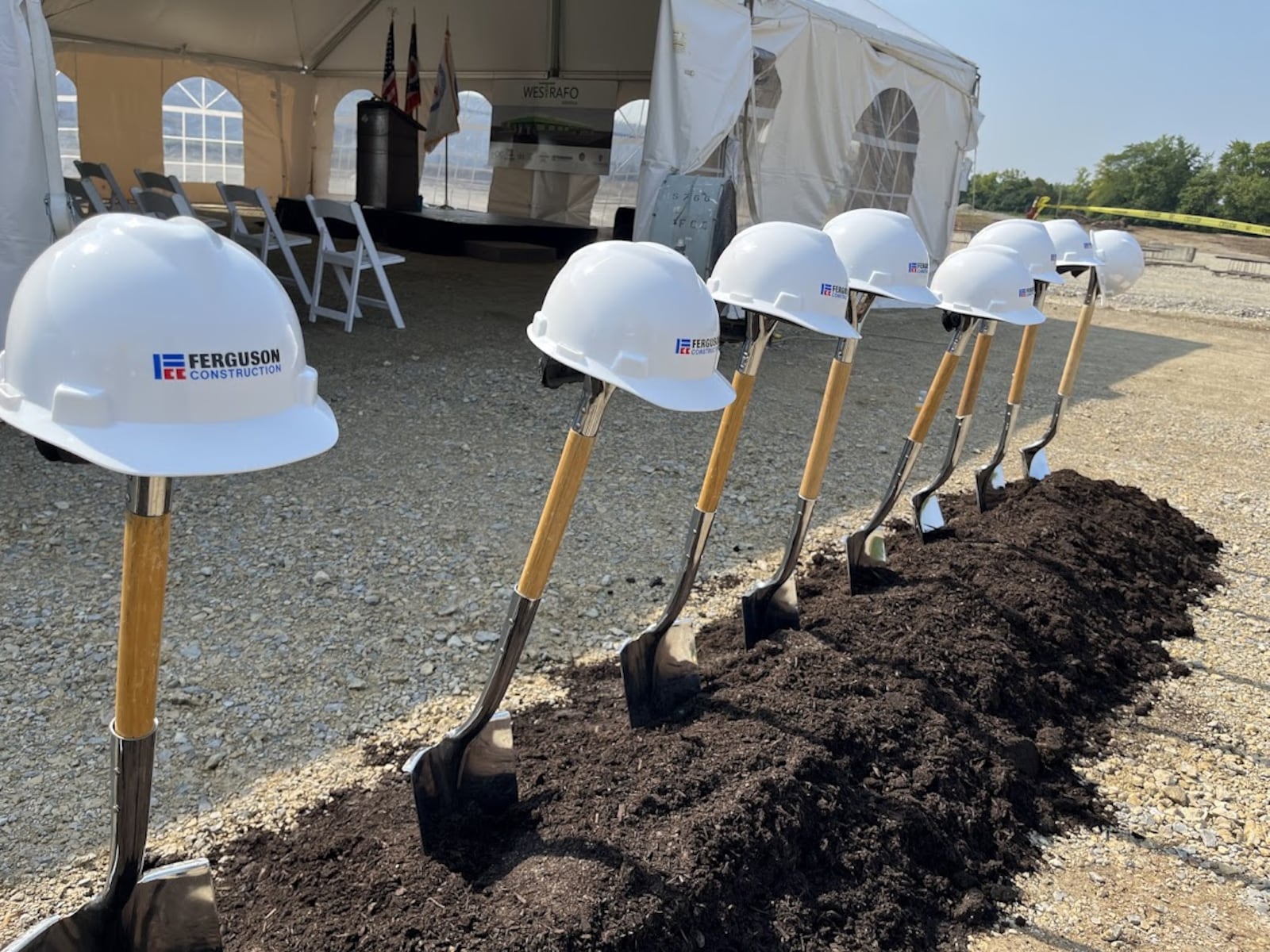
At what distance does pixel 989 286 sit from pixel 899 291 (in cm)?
69

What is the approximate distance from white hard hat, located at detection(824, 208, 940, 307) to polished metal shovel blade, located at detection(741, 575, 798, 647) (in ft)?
3.34

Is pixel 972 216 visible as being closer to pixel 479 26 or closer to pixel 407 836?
pixel 479 26

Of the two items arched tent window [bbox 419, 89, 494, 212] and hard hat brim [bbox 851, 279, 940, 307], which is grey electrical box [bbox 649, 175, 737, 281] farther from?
arched tent window [bbox 419, 89, 494, 212]

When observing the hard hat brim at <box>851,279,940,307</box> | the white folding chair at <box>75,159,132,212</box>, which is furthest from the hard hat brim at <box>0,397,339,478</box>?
the white folding chair at <box>75,159,132,212</box>

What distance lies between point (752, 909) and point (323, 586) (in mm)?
2087

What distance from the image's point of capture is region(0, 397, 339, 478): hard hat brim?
1.11 metres

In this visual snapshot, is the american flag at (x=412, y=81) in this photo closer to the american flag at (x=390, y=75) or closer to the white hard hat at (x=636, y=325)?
the american flag at (x=390, y=75)

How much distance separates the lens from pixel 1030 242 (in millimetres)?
3832

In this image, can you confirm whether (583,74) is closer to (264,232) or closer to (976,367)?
(264,232)

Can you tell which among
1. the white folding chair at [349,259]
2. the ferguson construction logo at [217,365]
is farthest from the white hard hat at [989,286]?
the white folding chair at [349,259]

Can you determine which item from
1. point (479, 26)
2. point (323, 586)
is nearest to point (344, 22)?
point (479, 26)

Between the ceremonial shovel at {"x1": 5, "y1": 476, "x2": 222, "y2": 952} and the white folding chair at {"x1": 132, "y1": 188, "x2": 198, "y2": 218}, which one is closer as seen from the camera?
the ceremonial shovel at {"x1": 5, "y1": 476, "x2": 222, "y2": 952}

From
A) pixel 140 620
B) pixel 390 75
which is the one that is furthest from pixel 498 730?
pixel 390 75

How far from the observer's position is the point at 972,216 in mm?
34688
